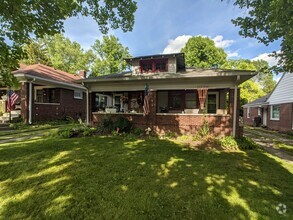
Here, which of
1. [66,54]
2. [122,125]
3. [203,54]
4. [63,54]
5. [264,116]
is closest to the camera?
[122,125]

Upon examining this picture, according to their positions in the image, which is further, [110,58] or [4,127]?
[110,58]

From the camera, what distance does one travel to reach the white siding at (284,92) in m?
14.2

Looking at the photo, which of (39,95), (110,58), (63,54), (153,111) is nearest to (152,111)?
(153,111)

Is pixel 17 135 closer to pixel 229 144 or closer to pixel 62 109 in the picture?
pixel 62 109

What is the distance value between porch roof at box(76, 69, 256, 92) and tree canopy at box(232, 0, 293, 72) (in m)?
1.41

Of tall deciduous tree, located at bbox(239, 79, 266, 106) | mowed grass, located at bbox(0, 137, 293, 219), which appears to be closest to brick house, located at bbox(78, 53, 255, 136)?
mowed grass, located at bbox(0, 137, 293, 219)

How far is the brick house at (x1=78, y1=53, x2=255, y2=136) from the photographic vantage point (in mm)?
8866

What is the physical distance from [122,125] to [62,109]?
8730 mm

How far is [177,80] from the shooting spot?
972cm

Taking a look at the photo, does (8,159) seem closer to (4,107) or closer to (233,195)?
(233,195)

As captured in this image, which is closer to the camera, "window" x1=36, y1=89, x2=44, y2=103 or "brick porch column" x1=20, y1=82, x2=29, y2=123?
"brick porch column" x1=20, y1=82, x2=29, y2=123

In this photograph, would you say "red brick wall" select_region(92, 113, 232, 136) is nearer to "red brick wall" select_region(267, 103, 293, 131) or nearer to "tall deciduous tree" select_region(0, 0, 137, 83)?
"tall deciduous tree" select_region(0, 0, 137, 83)

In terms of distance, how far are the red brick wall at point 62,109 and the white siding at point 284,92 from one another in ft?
63.5

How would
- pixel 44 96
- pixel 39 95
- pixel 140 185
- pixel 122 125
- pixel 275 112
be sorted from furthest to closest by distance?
1. pixel 275 112
2. pixel 44 96
3. pixel 39 95
4. pixel 122 125
5. pixel 140 185
